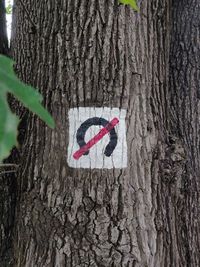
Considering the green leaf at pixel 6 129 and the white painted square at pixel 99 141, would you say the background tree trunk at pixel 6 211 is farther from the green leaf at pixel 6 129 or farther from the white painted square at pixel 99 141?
the green leaf at pixel 6 129

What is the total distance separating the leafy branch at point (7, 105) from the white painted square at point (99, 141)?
47.6 inches

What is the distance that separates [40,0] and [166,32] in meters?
0.67

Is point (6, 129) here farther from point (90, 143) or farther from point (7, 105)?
point (90, 143)

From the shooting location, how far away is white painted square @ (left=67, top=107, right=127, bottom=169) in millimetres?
1801

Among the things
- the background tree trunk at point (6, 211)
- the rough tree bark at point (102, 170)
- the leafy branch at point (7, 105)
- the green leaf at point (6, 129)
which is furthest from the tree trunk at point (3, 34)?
the green leaf at point (6, 129)

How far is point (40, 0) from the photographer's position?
82.8 inches

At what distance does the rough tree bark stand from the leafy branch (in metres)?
1.24

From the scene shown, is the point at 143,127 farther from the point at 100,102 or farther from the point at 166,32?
the point at 166,32

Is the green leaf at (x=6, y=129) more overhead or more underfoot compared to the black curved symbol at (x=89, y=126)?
more underfoot

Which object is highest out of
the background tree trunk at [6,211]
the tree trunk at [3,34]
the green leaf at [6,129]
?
the tree trunk at [3,34]

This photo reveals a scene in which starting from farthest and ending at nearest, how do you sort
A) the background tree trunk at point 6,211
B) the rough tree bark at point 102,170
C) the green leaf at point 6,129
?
the background tree trunk at point 6,211 < the rough tree bark at point 102,170 < the green leaf at point 6,129

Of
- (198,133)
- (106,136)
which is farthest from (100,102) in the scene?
(198,133)

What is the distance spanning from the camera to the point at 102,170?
1.80 meters

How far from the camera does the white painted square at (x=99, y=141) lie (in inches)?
70.9
